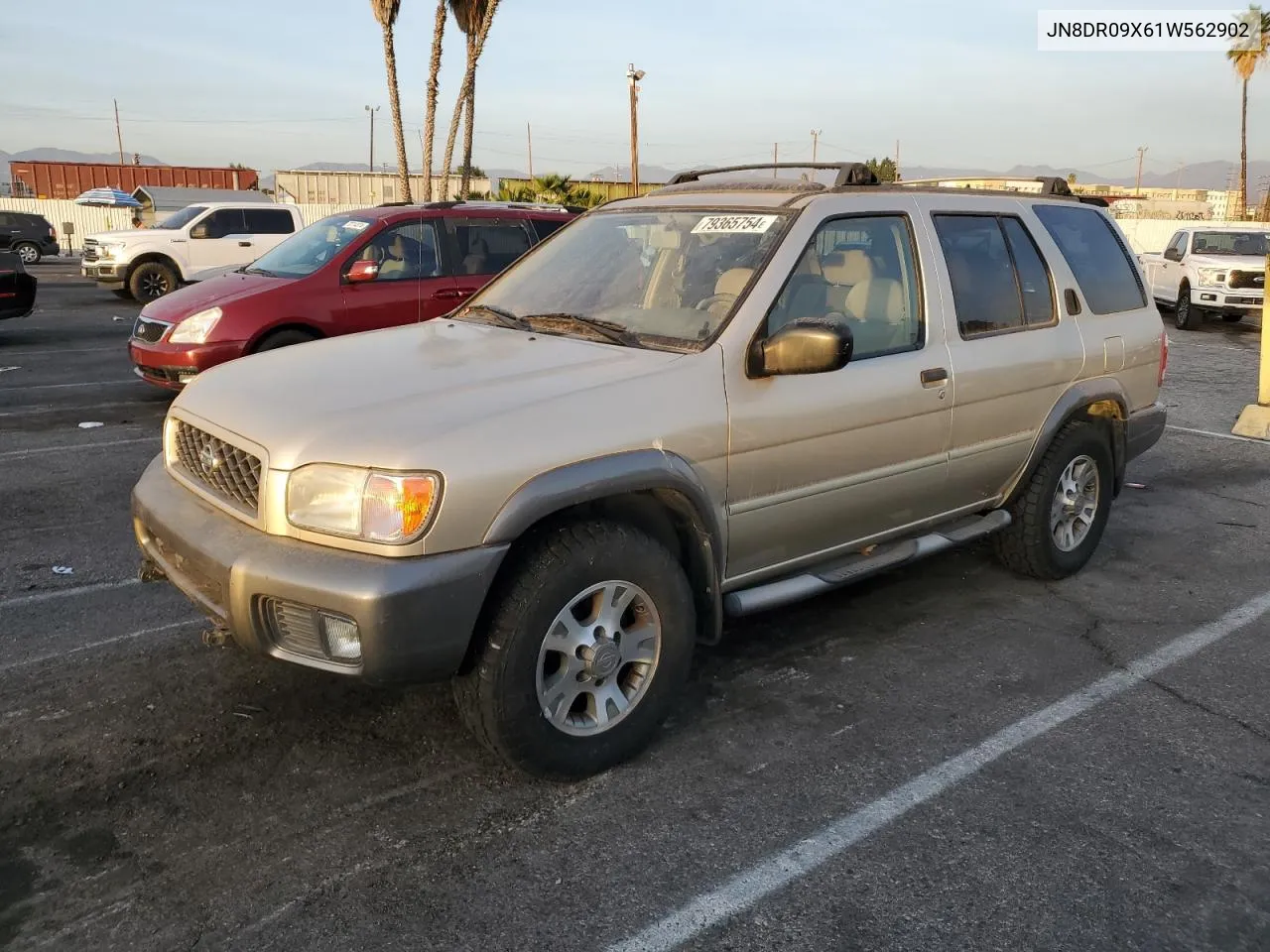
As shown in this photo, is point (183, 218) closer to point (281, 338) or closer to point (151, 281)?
point (151, 281)

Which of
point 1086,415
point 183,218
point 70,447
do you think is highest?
point 183,218

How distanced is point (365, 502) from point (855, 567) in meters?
2.02

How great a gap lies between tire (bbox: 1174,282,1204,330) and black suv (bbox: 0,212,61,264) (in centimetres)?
2857

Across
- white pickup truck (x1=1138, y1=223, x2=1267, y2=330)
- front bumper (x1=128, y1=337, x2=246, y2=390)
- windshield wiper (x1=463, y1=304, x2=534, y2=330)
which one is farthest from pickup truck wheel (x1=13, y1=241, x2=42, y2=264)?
windshield wiper (x1=463, y1=304, x2=534, y2=330)

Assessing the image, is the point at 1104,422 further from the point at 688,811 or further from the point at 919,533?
the point at 688,811

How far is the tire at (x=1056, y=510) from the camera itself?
→ 4.80 meters

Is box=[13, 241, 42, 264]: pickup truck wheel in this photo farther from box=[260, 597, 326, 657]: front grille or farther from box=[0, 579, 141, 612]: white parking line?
box=[260, 597, 326, 657]: front grille

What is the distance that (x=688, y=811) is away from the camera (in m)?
3.04

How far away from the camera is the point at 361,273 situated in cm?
825

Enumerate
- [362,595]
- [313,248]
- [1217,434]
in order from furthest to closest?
[1217,434], [313,248], [362,595]

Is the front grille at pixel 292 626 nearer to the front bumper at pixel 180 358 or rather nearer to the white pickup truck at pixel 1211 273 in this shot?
the front bumper at pixel 180 358

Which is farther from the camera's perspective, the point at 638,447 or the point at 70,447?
the point at 70,447

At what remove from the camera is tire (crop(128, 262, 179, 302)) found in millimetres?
17250

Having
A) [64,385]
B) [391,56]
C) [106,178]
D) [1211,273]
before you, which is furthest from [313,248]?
[106,178]
